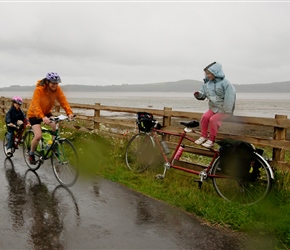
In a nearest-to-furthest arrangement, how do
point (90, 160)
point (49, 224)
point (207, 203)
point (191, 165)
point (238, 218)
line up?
point (49, 224) < point (238, 218) < point (207, 203) < point (191, 165) < point (90, 160)

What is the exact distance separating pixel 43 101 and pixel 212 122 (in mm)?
3361

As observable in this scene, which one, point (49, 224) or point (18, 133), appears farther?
point (18, 133)

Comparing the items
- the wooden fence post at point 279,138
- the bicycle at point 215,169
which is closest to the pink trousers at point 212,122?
the bicycle at point 215,169

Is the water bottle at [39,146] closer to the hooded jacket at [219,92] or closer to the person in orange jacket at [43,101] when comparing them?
the person in orange jacket at [43,101]

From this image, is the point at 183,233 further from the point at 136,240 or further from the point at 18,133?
the point at 18,133

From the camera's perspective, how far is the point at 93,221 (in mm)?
4625

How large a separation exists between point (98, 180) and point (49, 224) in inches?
92.2

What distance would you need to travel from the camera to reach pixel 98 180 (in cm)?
675

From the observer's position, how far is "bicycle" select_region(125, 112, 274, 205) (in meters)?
5.20

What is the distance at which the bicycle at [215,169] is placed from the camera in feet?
17.0

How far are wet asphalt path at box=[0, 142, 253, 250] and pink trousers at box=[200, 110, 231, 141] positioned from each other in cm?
154

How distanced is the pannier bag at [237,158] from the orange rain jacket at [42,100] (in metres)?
3.33

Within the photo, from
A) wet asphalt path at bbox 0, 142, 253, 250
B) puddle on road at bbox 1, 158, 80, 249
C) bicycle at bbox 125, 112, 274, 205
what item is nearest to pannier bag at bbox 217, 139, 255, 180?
bicycle at bbox 125, 112, 274, 205

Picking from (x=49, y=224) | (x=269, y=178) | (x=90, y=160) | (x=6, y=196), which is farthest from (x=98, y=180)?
(x=269, y=178)
